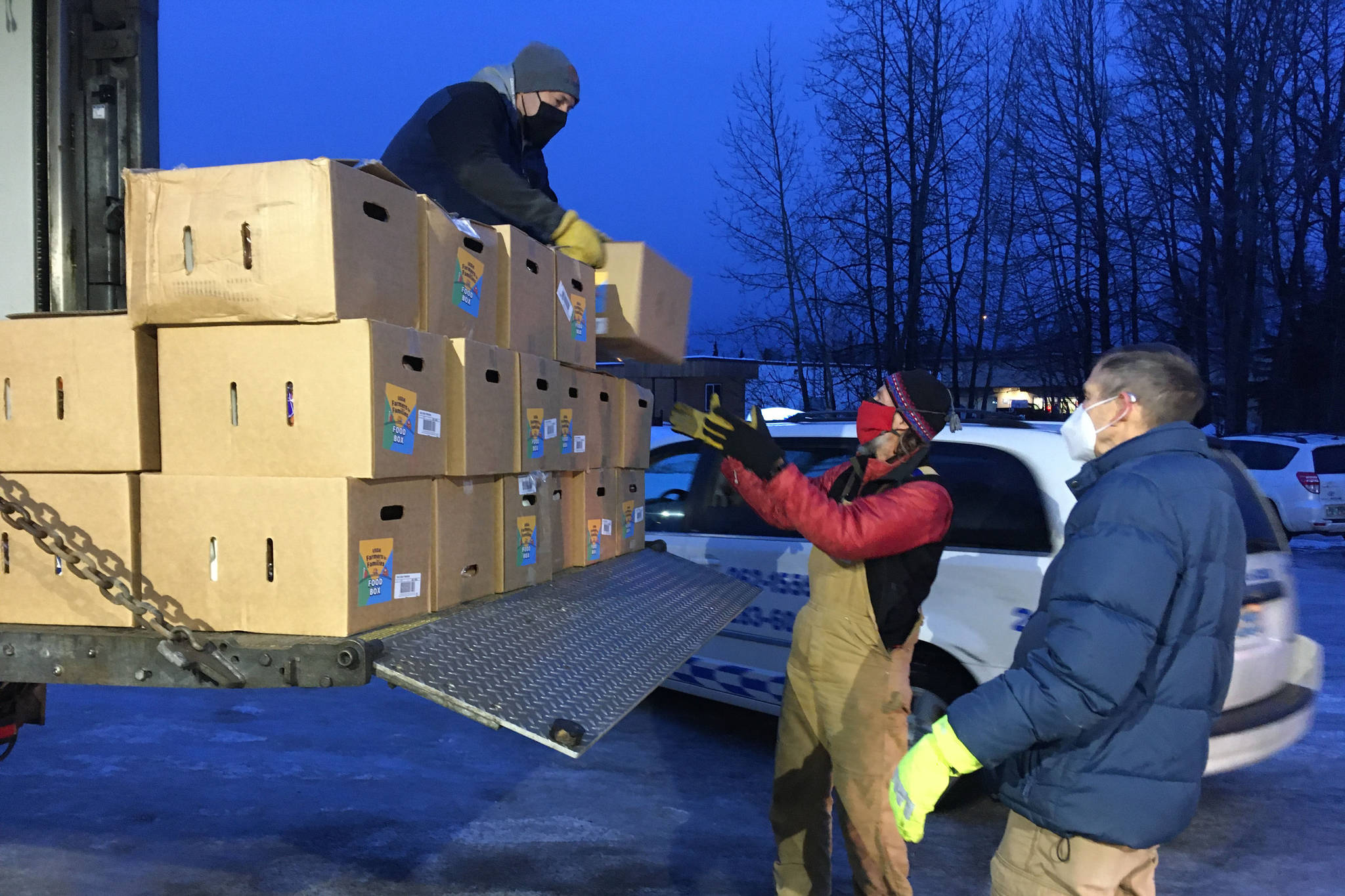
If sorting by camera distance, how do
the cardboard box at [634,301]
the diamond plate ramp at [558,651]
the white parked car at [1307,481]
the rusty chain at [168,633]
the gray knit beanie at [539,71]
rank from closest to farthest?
the diamond plate ramp at [558,651] < the rusty chain at [168,633] < the gray knit beanie at [539,71] < the cardboard box at [634,301] < the white parked car at [1307,481]

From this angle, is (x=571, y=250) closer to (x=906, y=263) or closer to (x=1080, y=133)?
(x=906, y=263)

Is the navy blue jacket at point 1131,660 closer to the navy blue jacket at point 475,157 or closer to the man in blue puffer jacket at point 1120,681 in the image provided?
the man in blue puffer jacket at point 1120,681

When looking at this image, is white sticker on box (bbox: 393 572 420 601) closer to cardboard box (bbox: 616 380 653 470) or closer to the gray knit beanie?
cardboard box (bbox: 616 380 653 470)

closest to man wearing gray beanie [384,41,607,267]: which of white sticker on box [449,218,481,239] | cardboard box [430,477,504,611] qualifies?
white sticker on box [449,218,481,239]

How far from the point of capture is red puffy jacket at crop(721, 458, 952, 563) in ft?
10.5

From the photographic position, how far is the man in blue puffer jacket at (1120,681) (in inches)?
81.4

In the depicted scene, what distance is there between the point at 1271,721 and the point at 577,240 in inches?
141

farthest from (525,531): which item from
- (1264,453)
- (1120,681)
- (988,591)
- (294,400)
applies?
(1264,453)

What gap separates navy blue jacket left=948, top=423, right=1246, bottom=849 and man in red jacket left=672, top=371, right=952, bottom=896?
3.42ft

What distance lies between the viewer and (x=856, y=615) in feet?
11.1

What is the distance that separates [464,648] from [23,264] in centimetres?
206

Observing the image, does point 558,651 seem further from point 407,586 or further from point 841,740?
point 841,740

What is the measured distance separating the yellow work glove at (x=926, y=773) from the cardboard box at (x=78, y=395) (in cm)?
204

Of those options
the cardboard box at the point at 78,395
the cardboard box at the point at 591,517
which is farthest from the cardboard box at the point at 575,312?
the cardboard box at the point at 78,395
